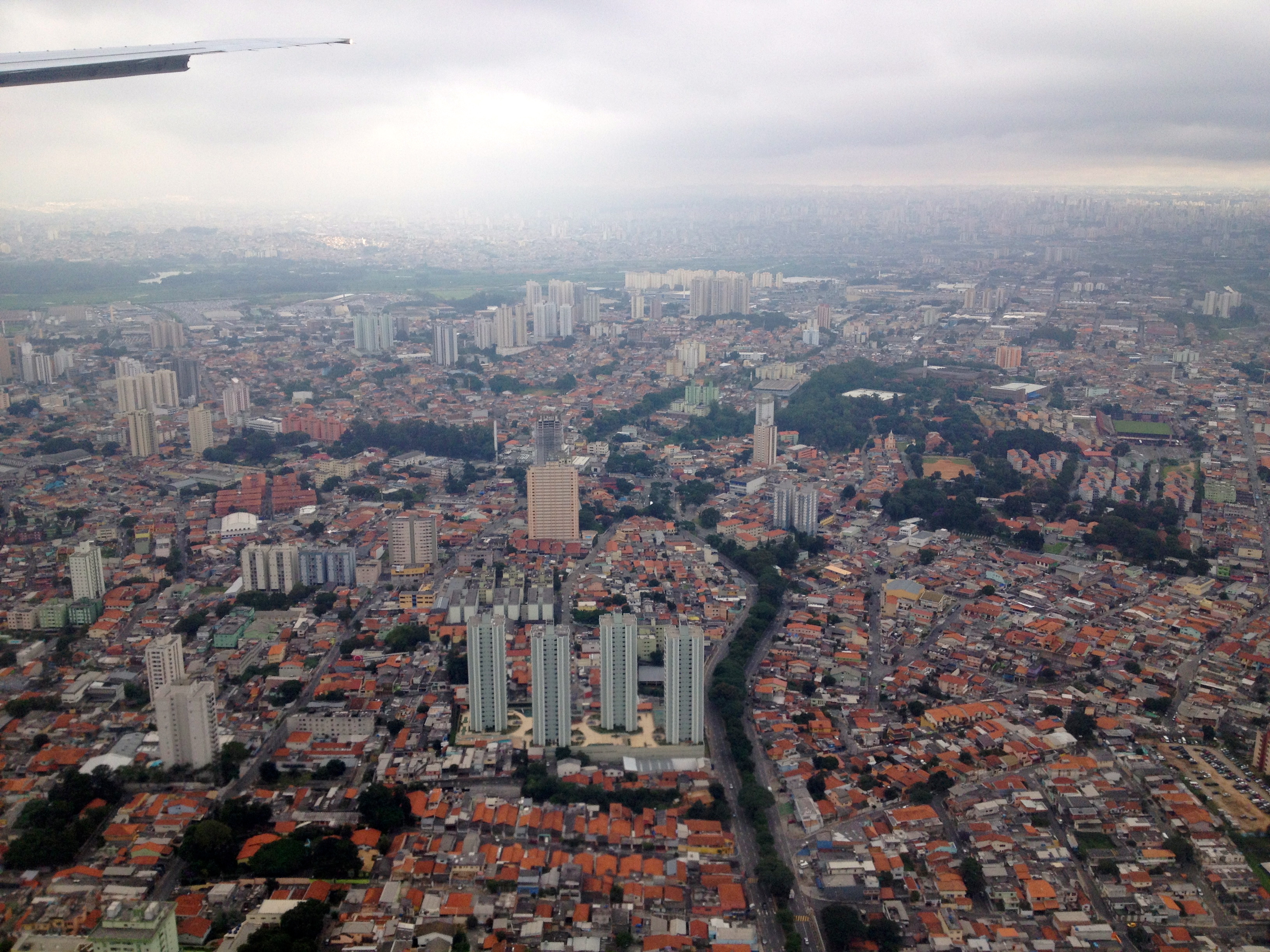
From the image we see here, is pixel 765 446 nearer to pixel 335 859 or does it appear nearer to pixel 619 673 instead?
pixel 619 673

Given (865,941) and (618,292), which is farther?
(618,292)

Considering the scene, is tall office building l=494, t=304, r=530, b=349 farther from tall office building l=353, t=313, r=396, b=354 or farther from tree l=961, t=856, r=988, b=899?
tree l=961, t=856, r=988, b=899

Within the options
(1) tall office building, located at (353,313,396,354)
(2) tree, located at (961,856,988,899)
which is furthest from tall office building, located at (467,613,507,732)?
(1) tall office building, located at (353,313,396,354)

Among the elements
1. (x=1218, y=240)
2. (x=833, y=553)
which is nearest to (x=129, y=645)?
(x=833, y=553)

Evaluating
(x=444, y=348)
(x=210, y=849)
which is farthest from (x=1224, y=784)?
(x=444, y=348)

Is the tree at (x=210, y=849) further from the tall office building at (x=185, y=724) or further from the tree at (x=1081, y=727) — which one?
the tree at (x=1081, y=727)

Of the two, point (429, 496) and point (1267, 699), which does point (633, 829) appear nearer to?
point (1267, 699)
